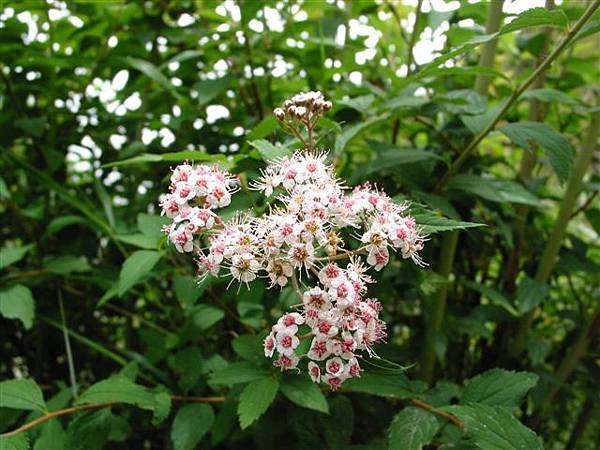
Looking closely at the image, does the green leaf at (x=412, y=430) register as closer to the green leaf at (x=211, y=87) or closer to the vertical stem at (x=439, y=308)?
the vertical stem at (x=439, y=308)

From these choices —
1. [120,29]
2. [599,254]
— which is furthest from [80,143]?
[599,254]

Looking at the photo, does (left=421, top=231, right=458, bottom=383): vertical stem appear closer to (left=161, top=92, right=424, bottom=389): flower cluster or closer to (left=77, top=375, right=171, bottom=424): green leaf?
(left=161, top=92, right=424, bottom=389): flower cluster

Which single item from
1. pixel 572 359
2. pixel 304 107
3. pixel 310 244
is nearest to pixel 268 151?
pixel 304 107

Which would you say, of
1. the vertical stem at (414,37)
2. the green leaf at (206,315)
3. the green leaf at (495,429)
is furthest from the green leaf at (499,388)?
the vertical stem at (414,37)

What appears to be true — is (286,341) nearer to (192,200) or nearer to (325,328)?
(325,328)

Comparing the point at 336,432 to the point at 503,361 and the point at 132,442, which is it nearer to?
the point at 503,361

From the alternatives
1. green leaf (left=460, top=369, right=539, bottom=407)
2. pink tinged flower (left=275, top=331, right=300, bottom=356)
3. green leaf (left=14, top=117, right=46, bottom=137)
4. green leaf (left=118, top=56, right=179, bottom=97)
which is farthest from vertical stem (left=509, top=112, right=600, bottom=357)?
green leaf (left=14, top=117, right=46, bottom=137)
